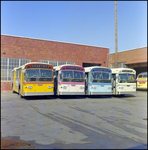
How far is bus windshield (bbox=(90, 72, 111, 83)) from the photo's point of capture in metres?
17.4

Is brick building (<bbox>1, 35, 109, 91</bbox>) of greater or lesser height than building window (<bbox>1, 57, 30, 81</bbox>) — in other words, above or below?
above

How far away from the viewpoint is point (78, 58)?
30734 millimetres

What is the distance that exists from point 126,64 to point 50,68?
17700 mm

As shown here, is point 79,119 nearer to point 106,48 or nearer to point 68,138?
point 68,138

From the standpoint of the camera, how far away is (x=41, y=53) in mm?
27844

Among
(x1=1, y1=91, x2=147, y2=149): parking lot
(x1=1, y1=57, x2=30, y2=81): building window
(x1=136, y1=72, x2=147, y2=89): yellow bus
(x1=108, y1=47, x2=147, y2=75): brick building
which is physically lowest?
(x1=1, y1=91, x2=147, y2=149): parking lot

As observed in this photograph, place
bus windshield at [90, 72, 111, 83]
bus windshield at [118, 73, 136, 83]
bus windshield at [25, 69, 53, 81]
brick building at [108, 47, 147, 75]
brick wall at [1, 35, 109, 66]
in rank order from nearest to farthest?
1. bus windshield at [25, 69, 53, 81]
2. bus windshield at [90, 72, 111, 83]
3. bus windshield at [118, 73, 136, 83]
4. brick wall at [1, 35, 109, 66]
5. brick building at [108, 47, 147, 75]

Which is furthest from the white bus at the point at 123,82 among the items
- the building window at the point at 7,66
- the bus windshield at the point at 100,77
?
the building window at the point at 7,66

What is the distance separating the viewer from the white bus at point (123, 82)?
18.1 metres

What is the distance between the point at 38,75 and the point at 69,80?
104 inches

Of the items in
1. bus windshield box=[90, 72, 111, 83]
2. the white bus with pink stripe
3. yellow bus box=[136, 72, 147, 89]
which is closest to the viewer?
the white bus with pink stripe

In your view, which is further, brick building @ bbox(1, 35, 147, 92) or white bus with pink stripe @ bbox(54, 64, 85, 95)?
brick building @ bbox(1, 35, 147, 92)

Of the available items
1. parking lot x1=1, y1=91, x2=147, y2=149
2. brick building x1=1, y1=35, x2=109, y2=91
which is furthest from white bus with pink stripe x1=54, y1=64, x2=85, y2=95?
brick building x1=1, y1=35, x2=109, y2=91

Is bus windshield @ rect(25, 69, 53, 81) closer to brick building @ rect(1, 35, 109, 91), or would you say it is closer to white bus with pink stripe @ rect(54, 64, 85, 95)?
white bus with pink stripe @ rect(54, 64, 85, 95)
